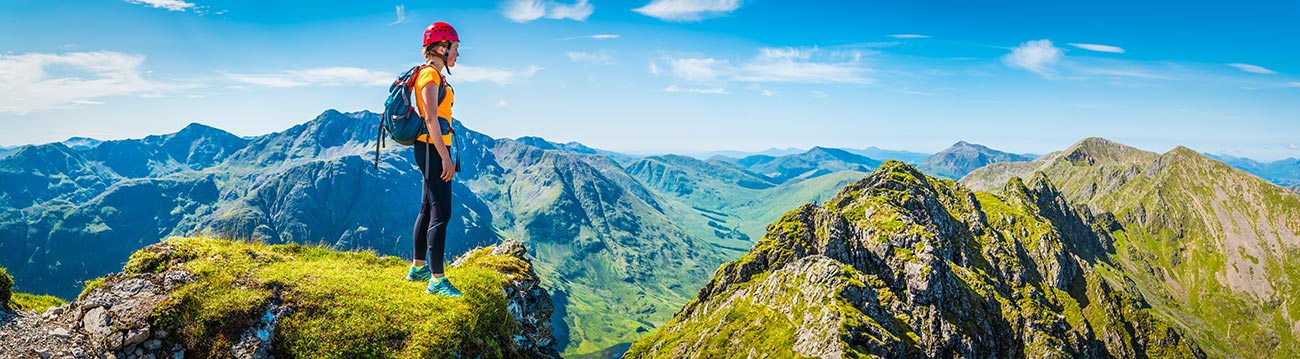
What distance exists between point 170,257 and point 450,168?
724 cm

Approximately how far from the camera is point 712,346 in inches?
3558

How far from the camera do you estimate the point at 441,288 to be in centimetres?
1498

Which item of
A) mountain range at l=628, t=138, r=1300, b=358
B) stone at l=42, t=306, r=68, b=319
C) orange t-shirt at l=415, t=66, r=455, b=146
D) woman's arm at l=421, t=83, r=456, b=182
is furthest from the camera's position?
mountain range at l=628, t=138, r=1300, b=358

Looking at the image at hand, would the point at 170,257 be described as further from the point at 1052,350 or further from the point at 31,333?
the point at 1052,350

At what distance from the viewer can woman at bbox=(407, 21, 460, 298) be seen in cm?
1341

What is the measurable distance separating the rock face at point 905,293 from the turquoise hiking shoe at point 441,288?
208 feet

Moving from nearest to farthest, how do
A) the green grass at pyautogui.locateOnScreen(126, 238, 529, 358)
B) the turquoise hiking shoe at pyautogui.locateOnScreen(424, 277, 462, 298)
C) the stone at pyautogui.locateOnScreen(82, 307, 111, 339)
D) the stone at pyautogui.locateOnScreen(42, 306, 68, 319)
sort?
the stone at pyautogui.locateOnScreen(82, 307, 111, 339) < the stone at pyautogui.locateOnScreen(42, 306, 68, 319) < the green grass at pyautogui.locateOnScreen(126, 238, 529, 358) < the turquoise hiking shoe at pyautogui.locateOnScreen(424, 277, 462, 298)

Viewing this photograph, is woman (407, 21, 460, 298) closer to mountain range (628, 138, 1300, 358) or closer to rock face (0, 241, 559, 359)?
rock face (0, 241, 559, 359)

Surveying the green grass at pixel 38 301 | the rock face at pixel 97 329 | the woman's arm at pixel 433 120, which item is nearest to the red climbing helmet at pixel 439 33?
the woman's arm at pixel 433 120

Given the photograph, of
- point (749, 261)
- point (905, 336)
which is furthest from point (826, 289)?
point (749, 261)

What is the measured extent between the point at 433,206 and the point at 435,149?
155 centimetres

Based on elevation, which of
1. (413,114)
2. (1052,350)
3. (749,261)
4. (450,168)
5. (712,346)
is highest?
(413,114)

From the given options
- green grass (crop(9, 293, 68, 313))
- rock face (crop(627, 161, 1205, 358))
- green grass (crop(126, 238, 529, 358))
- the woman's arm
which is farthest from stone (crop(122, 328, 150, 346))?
rock face (crop(627, 161, 1205, 358))

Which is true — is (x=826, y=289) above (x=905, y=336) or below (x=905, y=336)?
above
